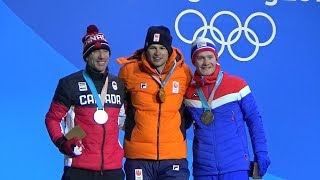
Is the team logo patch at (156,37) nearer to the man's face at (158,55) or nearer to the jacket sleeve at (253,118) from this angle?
the man's face at (158,55)

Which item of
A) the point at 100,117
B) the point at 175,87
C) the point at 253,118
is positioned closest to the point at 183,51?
the point at 175,87

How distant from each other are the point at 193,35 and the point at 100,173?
85.6 inches

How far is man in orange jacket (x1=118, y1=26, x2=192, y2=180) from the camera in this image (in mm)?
3631

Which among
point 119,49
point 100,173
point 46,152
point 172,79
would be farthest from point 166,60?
point 46,152

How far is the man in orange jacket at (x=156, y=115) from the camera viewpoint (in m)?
3.63

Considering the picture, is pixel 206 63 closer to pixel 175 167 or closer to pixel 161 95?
pixel 161 95

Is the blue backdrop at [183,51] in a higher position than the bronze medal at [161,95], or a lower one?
higher

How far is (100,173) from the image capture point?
349 centimetres

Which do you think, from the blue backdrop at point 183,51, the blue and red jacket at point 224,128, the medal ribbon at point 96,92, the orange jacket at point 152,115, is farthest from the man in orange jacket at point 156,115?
the blue backdrop at point 183,51

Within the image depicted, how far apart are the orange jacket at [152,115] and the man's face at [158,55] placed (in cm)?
3

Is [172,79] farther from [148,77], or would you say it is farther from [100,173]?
[100,173]

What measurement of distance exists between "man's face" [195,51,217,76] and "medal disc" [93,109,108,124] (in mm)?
681

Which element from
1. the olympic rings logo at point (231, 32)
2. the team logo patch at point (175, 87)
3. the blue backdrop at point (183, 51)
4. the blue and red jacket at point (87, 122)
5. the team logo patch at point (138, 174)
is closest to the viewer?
the blue and red jacket at point (87, 122)

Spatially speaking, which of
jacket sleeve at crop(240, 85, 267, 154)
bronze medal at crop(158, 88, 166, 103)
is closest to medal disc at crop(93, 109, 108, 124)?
bronze medal at crop(158, 88, 166, 103)
